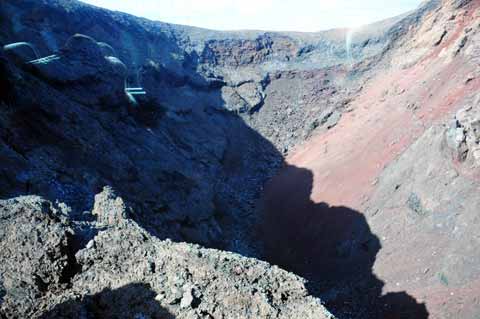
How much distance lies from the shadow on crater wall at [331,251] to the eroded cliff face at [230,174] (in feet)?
0.20

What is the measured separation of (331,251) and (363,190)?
9.16 feet

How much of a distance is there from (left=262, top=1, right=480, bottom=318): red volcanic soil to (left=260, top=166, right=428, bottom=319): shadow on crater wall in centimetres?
4

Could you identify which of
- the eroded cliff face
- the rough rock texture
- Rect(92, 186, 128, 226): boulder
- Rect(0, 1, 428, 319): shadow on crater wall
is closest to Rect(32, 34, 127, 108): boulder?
the eroded cliff face

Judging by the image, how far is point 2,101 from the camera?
960 centimetres

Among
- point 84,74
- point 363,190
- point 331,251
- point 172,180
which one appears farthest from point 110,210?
point 363,190

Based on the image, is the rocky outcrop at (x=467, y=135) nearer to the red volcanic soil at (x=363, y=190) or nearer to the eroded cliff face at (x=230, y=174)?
the eroded cliff face at (x=230, y=174)

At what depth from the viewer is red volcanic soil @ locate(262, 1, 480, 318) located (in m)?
10.3

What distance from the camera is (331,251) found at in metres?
12.8

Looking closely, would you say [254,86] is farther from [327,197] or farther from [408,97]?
[327,197]

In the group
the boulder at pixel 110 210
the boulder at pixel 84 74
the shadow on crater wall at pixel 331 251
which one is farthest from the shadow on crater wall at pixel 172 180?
the boulder at pixel 110 210

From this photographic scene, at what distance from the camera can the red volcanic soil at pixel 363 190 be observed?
33.9 ft

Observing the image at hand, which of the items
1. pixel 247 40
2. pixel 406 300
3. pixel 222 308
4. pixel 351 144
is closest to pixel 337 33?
pixel 247 40

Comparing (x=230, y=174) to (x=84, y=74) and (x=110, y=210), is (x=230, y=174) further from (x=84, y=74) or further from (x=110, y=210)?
(x=110, y=210)

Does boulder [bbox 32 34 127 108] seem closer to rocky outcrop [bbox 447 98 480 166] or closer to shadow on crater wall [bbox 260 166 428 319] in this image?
shadow on crater wall [bbox 260 166 428 319]
